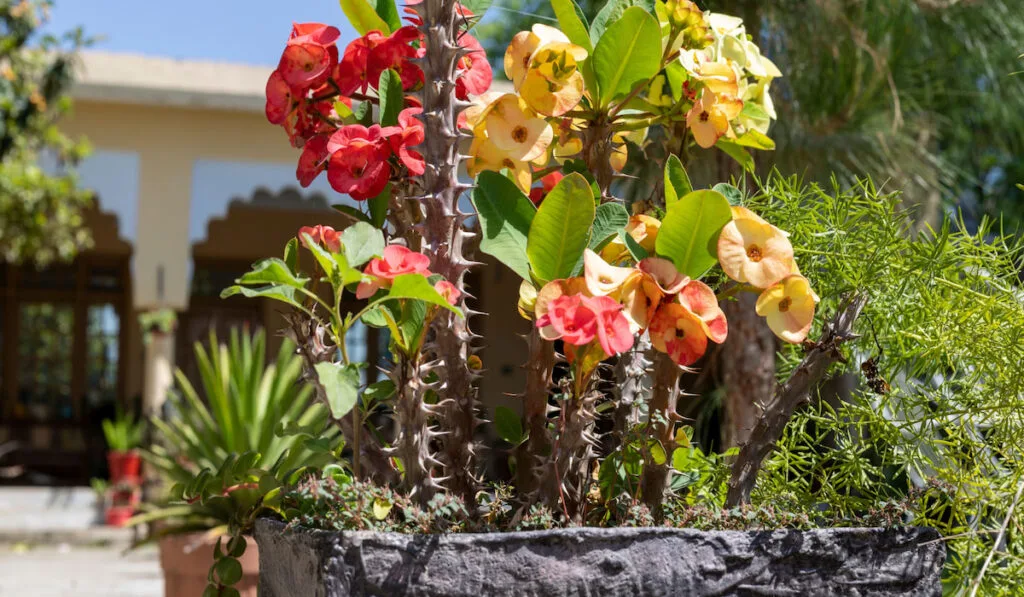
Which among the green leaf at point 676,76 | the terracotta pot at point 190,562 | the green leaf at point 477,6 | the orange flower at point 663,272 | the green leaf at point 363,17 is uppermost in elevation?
the green leaf at point 477,6

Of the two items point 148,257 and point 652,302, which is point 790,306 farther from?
point 148,257

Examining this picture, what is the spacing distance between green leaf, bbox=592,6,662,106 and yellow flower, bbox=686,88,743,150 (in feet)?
0.21

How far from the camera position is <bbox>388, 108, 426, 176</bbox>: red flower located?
0.91 metres

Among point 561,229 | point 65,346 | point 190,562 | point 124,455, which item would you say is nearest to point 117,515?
point 124,455

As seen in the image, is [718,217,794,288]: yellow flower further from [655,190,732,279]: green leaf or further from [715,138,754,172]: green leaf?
[715,138,754,172]: green leaf

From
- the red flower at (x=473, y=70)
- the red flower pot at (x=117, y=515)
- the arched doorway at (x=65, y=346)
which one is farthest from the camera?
the arched doorway at (x=65, y=346)

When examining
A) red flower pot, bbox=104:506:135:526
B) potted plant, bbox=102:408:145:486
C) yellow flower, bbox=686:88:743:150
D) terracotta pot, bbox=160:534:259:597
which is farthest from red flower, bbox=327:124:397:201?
potted plant, bbox=102:408:145:486

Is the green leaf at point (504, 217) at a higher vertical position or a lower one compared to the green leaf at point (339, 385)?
higher

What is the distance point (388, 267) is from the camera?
0.83 metres

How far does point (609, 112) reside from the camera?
106cm

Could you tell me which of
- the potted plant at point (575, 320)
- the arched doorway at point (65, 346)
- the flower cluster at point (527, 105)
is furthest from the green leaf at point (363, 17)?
the arched doorway at point (65, 346)

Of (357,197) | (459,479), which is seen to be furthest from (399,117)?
(459,479)

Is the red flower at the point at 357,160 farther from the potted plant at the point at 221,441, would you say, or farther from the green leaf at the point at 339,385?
the potted plant at the point at 221,441

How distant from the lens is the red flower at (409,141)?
910 millimetres
